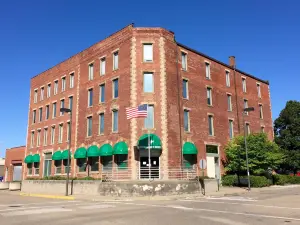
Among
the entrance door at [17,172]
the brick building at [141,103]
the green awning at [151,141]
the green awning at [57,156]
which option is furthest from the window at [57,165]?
the entrance door at [17,172]

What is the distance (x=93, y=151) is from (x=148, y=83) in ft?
29.5

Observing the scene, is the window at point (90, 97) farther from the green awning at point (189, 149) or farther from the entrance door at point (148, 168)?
the green awning at point (189, 149)

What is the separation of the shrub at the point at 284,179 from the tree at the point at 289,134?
2899 mm

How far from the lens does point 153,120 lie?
28984 millimetres

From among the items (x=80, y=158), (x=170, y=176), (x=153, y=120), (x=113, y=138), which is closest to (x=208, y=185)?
(x=170, y=176)

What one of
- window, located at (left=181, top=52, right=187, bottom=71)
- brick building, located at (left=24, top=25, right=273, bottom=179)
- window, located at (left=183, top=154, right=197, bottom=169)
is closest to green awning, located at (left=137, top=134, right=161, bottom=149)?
brick building, located at (left=24, top=25, right=273, bottom=179)

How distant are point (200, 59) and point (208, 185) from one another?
49.8ft

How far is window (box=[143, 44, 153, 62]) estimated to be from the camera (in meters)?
30.6

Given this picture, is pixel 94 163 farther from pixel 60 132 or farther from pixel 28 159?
pixel 28 159

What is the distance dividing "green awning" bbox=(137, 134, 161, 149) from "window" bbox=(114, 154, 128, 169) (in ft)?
6.69

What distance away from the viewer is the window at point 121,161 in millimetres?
28419

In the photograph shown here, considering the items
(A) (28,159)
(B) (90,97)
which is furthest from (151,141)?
(A) (28,159)

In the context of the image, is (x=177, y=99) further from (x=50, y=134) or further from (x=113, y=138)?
(x=50, y=134)

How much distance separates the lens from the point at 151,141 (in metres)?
27.5
